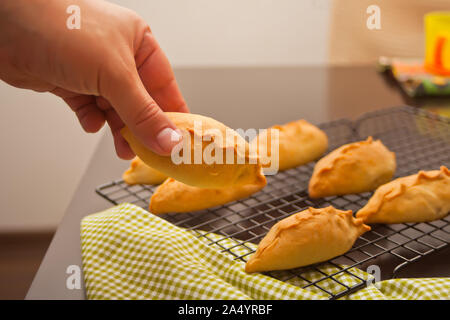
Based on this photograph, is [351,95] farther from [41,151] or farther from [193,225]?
[41,151]

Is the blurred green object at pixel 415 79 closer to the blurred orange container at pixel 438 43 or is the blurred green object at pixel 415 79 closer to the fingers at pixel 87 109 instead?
the blurred orange container at pixel 438 43

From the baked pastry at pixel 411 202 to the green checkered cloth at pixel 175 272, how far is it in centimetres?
18

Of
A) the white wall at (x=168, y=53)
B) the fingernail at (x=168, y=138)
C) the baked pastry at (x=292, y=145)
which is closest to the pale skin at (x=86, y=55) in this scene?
the fingernail at (x=168, y=138)

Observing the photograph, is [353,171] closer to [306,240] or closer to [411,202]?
[411,202]

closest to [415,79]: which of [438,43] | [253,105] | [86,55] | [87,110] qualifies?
[438,43]

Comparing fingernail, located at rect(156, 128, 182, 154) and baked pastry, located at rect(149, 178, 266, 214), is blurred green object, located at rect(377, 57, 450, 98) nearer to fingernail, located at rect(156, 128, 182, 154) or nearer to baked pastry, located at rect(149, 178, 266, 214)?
baked pastry, located at rect(149, 178, 266, 214)

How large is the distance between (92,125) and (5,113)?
5.61ft

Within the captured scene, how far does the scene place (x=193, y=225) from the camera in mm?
1032

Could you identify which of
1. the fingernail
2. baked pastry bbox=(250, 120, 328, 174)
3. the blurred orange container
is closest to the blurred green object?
the blurred orange container

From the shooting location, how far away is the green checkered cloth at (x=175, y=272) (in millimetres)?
797

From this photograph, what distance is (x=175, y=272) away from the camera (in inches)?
33.5

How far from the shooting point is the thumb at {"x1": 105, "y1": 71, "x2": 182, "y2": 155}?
767 mm

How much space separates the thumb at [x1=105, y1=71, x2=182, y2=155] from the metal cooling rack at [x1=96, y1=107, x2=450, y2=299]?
230mm

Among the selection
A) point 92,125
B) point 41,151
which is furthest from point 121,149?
point 41,151
